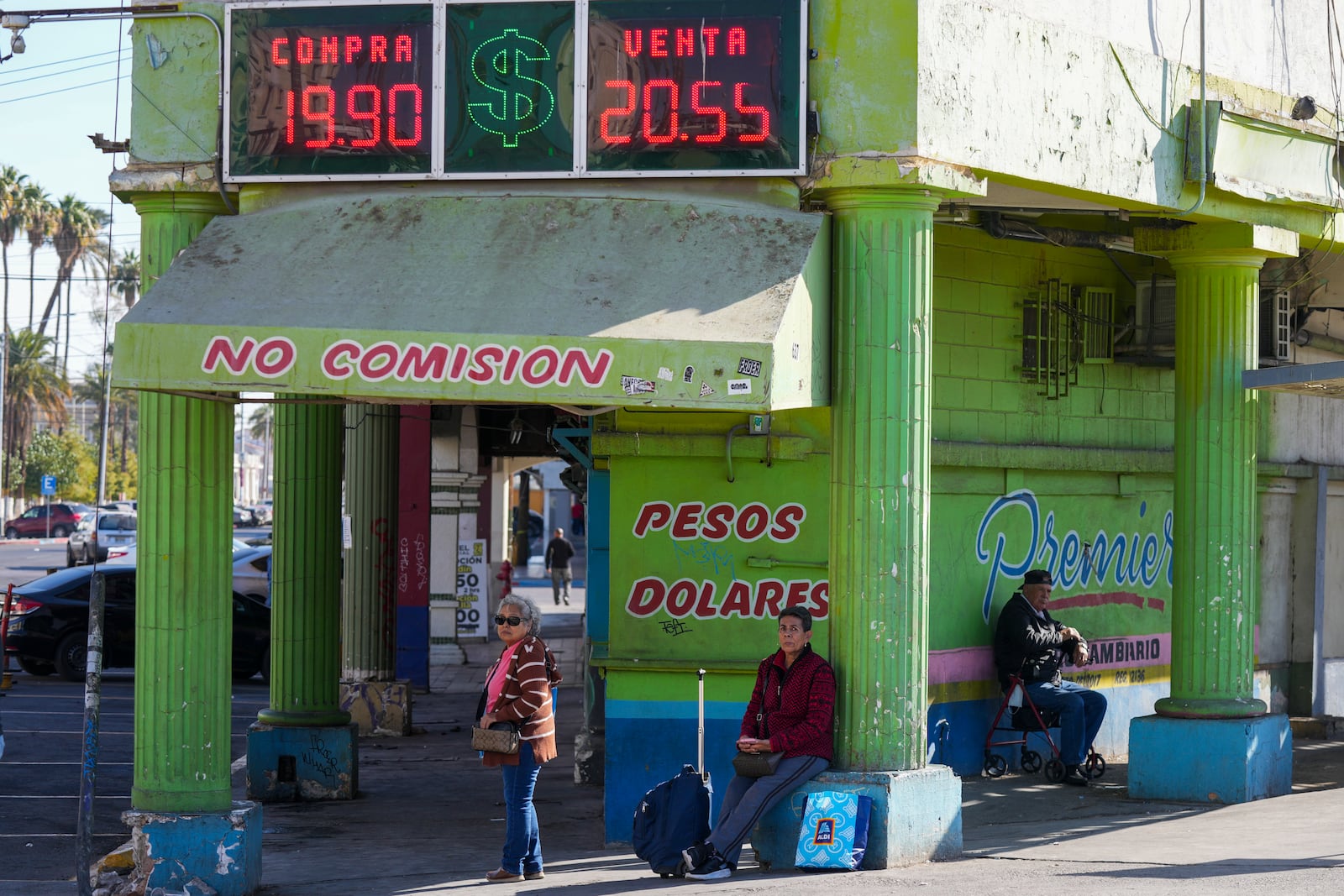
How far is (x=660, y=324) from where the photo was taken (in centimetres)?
853

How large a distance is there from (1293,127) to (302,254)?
7453 mm

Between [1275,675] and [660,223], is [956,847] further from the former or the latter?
[1275,675]

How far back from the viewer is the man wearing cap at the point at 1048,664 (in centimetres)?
1289

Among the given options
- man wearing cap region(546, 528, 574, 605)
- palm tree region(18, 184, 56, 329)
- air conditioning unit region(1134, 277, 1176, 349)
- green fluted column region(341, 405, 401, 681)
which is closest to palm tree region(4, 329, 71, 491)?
palm tree region(18, 184, 56, 329)

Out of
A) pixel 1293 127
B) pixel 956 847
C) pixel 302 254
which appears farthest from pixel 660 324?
pixel 1293 127

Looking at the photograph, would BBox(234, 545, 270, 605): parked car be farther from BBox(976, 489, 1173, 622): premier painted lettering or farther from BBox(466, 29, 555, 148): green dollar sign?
BBox(466, 29, 555, 148): green dollar sign

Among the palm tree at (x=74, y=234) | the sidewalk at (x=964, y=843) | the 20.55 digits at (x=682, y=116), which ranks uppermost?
the palm tree at (x=74, y=234)

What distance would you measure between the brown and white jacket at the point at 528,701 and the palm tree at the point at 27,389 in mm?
76510

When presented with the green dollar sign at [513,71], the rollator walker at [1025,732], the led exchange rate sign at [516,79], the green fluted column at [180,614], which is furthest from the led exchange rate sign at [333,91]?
the rollator walker at [1025,732]

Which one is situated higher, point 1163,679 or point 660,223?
point 660,223

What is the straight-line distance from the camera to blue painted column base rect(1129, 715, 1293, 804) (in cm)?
1182

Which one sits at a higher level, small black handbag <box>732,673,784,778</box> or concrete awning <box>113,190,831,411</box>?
concrete awning <box>113,190,831,411</box>

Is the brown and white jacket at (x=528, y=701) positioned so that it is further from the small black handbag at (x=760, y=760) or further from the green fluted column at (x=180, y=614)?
the green fluted column at (x=180, y=614)

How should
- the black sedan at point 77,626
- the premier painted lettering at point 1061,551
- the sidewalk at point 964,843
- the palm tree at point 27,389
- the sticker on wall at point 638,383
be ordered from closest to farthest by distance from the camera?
the sticker on wall at point 638,383
the sidewalk at point 964,843
the premier painted lettering at point 1061,551
the black sedan at point 77,626
the palm tree at point 27,389
